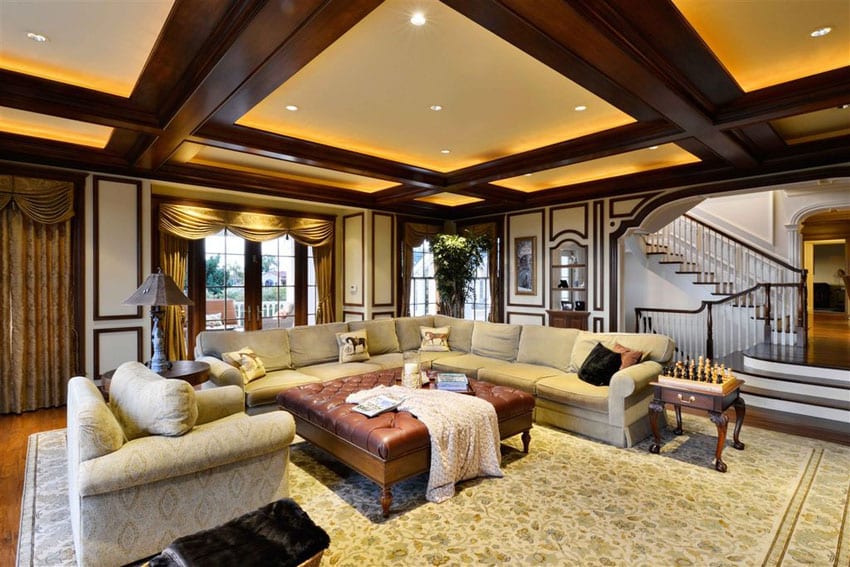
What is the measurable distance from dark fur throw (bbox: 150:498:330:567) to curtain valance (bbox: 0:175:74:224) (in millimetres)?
4378

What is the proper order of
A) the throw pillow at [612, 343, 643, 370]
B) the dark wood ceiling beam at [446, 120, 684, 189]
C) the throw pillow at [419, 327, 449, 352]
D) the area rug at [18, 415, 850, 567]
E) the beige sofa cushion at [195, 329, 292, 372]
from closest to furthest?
the area rug at [18, 415, 850, 567] < the dark wood ceiling beam at [446, 120, 684, 189] < the throw pillow at [612, 343, 643, 370] < the beige sofa cushion at [195, 329, 292, 372] < the throw pillow at [419, 327, 449, 352]

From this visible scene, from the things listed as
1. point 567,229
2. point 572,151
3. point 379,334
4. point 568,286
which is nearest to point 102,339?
point 379,334

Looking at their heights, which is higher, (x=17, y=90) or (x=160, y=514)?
(x=17, y=90)

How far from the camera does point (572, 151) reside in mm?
4398

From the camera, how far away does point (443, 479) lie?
108 inches

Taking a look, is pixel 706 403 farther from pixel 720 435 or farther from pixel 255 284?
pixel 255 284

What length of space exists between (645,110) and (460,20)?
5.77 feet

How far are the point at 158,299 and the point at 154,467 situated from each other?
1.64 m

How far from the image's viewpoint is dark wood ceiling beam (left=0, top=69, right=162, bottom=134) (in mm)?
2973

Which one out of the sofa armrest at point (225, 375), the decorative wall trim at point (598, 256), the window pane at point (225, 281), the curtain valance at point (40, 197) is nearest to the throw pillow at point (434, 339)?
the decorative wall trim at point (598, 256)

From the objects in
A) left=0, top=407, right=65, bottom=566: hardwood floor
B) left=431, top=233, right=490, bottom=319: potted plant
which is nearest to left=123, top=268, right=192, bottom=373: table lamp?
left=0, top=407, right=65, bottom=566: hardwood floor

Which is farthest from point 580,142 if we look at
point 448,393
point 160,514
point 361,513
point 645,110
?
point 160,514

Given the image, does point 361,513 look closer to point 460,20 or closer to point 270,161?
point 460,20

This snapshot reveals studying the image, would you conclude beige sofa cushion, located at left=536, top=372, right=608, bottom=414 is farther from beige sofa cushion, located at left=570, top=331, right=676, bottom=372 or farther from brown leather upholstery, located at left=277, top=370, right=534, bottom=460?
brown leather upholstery, located at left=277, top=370, right=534, bottom=460
